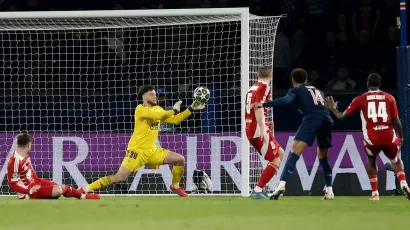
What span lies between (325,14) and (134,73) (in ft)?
14.3

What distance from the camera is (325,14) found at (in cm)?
2014

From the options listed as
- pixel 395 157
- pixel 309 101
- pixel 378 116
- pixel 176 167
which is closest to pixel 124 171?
pixel 176 167

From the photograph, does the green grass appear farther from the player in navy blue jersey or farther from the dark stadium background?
the dark stadium background

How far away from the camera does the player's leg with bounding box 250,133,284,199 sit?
14000 millimetres

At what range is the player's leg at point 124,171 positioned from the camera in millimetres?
14601

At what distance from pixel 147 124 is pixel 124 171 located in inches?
27.8

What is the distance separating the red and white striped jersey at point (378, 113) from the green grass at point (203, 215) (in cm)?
118

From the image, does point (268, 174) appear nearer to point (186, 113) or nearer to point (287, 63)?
point (186, 113)

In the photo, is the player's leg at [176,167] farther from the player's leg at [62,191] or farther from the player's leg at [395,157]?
the player's leg at [395,157]

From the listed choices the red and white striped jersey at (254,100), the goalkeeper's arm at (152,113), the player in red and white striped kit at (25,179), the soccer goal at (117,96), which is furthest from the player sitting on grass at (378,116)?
the player in red and white striped kit at (25,179)

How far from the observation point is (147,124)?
14867 mm

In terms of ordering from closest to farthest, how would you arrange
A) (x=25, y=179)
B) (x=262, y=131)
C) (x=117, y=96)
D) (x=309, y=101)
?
(x=309, y=101) → (x=262, y=131) → (x=25, y=179) → (x=117, y=96)

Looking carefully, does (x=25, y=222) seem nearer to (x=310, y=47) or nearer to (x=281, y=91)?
(x=281, y=91)

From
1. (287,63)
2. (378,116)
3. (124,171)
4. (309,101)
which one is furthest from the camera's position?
(287,63)
